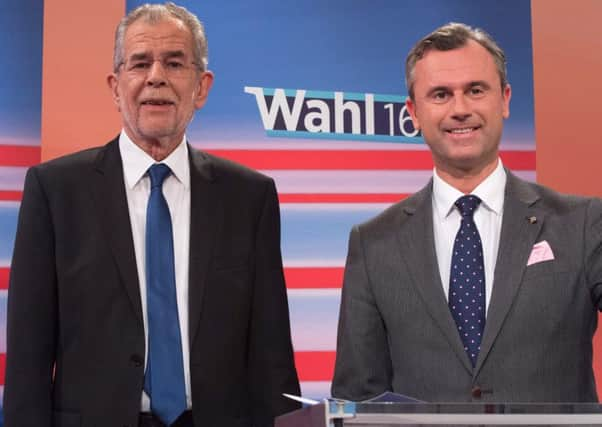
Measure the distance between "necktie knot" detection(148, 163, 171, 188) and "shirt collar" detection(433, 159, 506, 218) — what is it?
737mm

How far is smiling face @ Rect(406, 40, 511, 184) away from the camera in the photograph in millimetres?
2506

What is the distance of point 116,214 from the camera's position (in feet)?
8.30

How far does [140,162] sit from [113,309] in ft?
1.40

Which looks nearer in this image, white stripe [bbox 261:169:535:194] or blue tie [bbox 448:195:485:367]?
blue tie [bbox 448:195:485:367]

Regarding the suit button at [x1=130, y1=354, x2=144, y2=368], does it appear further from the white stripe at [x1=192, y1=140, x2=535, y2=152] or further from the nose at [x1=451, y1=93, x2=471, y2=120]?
the white stripe at [x1=192, y1=140, x2=535, y2=152]

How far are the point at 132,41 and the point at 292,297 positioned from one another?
65.0 inches

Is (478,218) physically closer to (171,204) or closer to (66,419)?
(171,204)

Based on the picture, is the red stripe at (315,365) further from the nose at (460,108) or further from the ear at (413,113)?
the nose at (460,108)

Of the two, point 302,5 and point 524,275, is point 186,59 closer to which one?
point 524,275

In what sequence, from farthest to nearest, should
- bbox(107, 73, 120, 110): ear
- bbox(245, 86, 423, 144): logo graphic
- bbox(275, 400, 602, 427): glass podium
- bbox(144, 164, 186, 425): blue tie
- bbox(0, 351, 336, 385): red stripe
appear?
bbox(245, 86, 423, 144): logo graphic < bbox(0, 351, 336, 385): red stripe < bbox(107, 73, 120, 110): ear < bbox(144, 164, 186, 425): blue tie < bbox(275, 400, 602, 427): glass podium

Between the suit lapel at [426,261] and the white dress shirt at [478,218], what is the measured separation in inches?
1.1

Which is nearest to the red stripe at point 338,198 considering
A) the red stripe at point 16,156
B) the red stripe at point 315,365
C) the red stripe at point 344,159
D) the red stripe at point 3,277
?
the red stripe at point 344,159

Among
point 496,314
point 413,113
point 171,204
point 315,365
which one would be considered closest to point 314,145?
point 315,365

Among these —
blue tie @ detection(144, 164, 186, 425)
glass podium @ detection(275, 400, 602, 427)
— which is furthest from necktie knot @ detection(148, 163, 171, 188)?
glass podium @ detection(275, 400, 602, 427)
